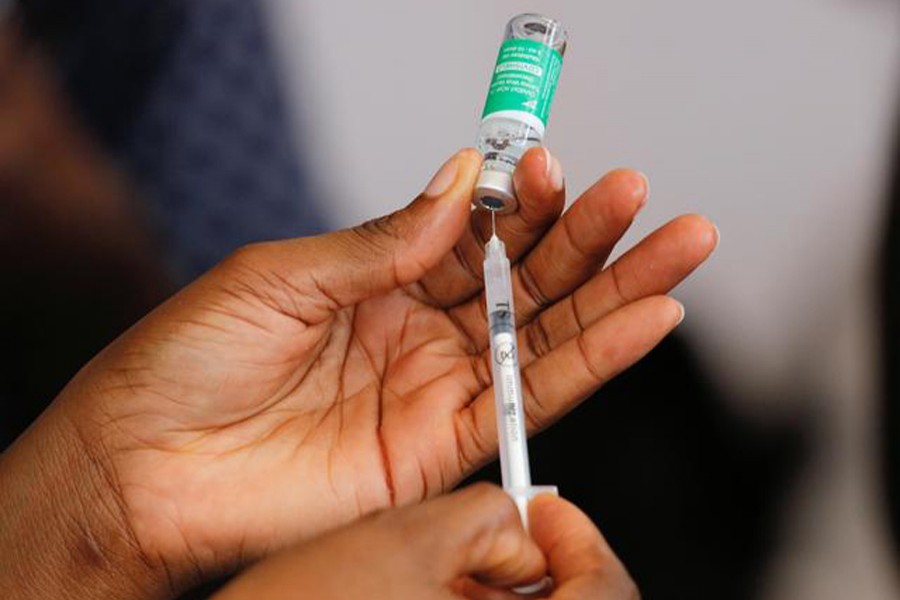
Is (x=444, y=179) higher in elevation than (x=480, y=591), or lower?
higher

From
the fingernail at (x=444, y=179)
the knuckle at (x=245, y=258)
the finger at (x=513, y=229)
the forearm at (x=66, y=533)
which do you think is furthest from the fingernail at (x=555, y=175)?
the forearm at (x=66, y=533)

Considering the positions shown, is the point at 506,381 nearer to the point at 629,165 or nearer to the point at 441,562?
the point at 441,562

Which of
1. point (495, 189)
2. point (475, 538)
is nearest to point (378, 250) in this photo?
point (495, 189)

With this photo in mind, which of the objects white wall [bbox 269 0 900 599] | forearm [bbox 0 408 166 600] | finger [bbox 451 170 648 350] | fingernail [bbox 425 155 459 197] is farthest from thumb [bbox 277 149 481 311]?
white wall [bbox 269 0 900 599]

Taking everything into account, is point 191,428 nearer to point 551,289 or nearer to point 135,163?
point 551,289

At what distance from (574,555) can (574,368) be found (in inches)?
12.3

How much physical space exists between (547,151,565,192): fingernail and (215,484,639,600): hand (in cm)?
39

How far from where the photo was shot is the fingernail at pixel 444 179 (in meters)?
1.07

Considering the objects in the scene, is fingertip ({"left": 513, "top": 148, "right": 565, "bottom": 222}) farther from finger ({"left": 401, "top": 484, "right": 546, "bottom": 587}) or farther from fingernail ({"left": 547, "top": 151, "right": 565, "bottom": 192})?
finger ({"left": 401, "top": 484, "right": 546, "bottom": 587})

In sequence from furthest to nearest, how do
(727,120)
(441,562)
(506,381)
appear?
(727,120)
(506,381)
(441,562)

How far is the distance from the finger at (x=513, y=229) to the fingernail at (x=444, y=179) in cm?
8

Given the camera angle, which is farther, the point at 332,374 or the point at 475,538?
the point at 332,374

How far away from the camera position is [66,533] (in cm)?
116

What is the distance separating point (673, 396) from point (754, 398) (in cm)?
13
